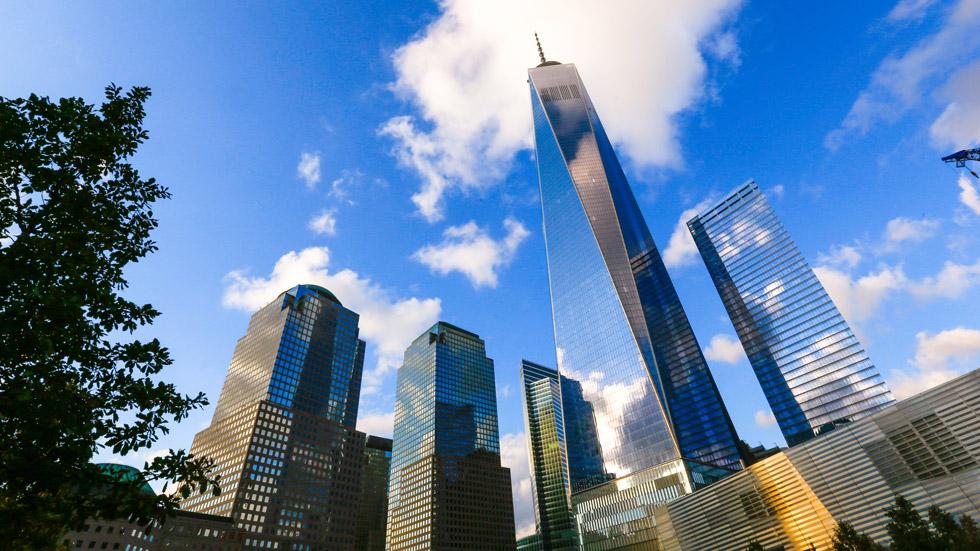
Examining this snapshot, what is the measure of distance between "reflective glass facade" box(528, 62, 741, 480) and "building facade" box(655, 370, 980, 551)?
175 feet

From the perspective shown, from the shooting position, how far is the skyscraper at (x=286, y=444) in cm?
14925

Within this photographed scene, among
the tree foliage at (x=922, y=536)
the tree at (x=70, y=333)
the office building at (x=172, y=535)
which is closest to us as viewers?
the tree at (x=70, y=333)

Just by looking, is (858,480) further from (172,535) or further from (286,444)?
(286,444)

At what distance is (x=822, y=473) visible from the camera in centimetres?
7656

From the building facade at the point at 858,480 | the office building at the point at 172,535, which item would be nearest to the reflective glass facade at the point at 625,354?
the building facade at the point at 858,480

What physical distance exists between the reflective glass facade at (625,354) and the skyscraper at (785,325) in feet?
67.2

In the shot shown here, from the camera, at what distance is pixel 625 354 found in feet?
532

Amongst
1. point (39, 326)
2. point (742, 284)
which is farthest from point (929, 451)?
point (742, 284)

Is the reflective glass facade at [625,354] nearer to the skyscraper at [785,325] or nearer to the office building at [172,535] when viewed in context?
the skyscraper at [785,325]

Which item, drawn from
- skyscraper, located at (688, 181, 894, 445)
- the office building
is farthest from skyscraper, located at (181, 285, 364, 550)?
skyscraper, located at (688, 181, 894, 445)

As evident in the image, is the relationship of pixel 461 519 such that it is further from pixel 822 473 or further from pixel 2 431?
pixel 2 431

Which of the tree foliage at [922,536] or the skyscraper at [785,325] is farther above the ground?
the skyscraper at [785,325]

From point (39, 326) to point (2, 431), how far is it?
233 centimetres

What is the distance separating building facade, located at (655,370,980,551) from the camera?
6128 centimetres
